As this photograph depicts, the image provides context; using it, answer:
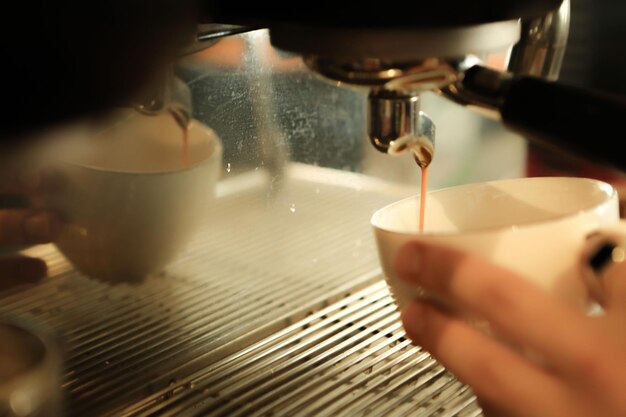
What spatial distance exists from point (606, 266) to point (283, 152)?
0.76 feet

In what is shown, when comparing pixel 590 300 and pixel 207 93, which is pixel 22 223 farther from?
pixel 590 300

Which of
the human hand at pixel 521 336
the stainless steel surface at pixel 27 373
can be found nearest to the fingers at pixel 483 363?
the human hand at pixel 521 336

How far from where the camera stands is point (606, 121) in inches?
10.6

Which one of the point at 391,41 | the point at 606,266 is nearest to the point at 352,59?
the point at 391,41

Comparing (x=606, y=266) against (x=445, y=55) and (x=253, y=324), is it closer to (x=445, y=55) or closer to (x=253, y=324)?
(x=445, y=55)

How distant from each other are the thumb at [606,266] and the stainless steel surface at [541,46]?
0.14 m

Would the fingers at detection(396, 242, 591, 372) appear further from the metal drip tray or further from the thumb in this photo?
the metal drip tray

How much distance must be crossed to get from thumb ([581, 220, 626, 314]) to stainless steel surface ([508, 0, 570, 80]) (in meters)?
0.14

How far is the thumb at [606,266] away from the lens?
0.91ft

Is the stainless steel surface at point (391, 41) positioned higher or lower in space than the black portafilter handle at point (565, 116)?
higher

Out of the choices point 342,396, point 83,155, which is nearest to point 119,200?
point 83,155

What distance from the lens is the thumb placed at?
0.28 m

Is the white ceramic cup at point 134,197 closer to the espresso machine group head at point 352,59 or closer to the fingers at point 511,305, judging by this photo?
the espresso machine group head at point 352,59

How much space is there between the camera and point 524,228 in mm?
300
